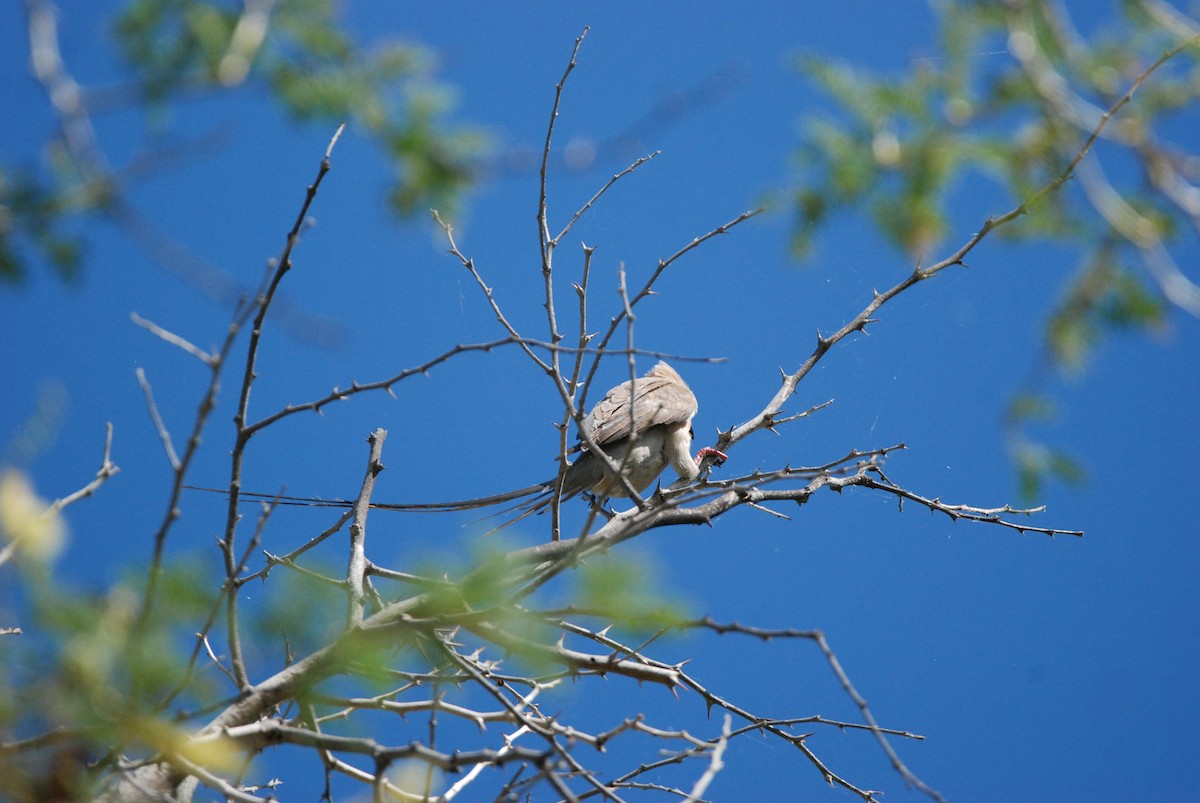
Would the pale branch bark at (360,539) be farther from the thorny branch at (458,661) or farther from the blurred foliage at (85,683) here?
the blurred foliage at (85,683)

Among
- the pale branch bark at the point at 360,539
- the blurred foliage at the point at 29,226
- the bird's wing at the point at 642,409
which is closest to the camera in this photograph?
the blurred foliage at the point at 29,226

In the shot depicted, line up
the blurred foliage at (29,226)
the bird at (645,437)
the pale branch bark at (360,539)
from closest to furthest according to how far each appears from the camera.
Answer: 1. the blurred foliage at (29,226)
2. the pale branch bark at (360,539)
3. the bird at (645,437)

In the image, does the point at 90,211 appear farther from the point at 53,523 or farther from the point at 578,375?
the point at 578,375

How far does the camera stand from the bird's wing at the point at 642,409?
5.62 meters

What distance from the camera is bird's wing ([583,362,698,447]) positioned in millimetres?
5617

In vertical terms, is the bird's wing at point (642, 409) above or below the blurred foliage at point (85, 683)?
above

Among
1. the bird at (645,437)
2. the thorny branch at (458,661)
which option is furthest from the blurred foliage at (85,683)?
the bird at (645,437)

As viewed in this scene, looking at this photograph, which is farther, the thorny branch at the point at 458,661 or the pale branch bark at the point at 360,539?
the pale branch bark at the point at 360,539

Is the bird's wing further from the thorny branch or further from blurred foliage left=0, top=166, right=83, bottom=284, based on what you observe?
blurred foliage left=0, top=166, right=83, bottom=284

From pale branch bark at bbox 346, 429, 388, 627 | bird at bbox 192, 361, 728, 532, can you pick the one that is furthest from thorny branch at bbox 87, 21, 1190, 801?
bird at bbox 192, 361, 728, 532

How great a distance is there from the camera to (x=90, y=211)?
1436 mm

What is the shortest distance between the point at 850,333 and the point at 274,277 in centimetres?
298

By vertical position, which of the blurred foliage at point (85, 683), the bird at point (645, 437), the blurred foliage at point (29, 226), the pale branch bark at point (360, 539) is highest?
the bird at point (645, 437)

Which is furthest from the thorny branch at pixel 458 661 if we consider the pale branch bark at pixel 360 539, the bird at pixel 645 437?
the bird at pixel 645 437
